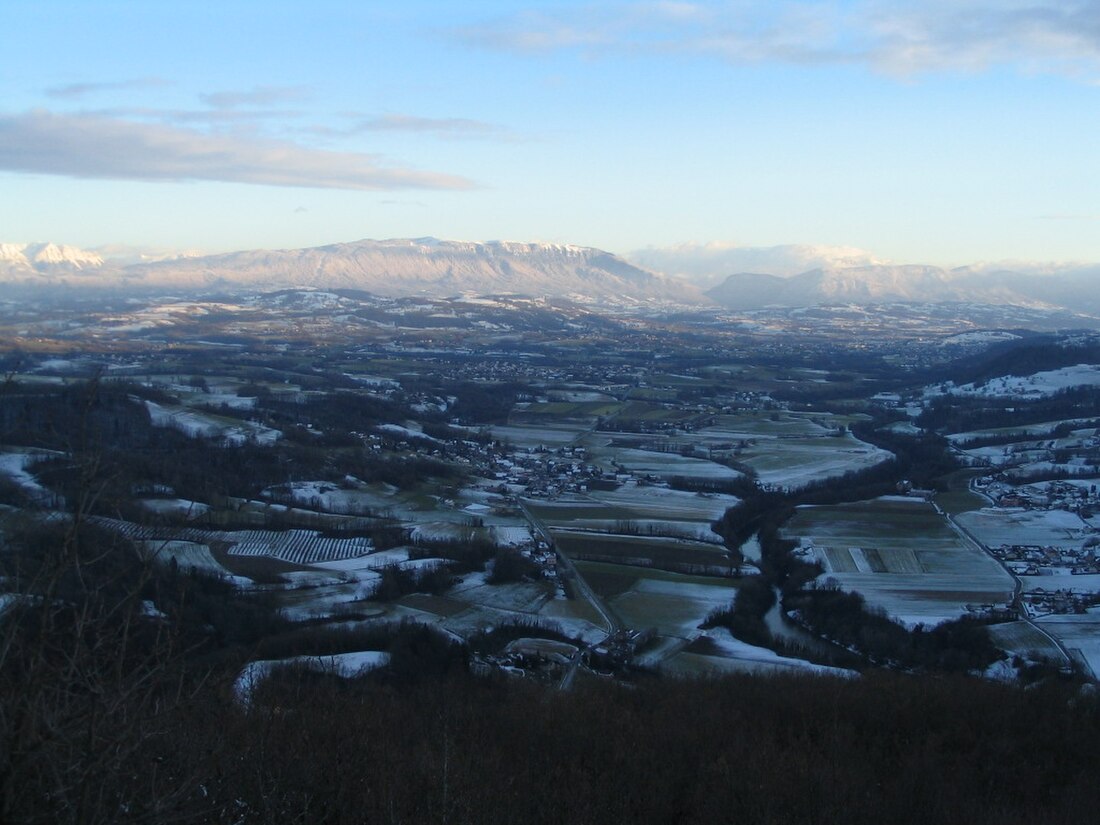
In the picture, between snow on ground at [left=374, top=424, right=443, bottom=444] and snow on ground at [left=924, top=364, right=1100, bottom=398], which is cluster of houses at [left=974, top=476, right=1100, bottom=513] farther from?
snow on ground at [left=924, top=364, right=1100, bottom=398]

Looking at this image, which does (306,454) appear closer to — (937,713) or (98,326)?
(937,713)

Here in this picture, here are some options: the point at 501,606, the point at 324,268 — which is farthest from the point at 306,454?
the point at 324,268

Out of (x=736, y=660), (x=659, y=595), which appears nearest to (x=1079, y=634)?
(x=736, y=660)

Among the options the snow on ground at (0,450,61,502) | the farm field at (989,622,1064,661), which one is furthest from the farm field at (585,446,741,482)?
the snow on ground at (0,450,61,502)

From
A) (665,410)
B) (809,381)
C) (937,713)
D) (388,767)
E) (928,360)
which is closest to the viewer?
(388,767)

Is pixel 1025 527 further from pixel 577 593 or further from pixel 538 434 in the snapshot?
pixel 538 434

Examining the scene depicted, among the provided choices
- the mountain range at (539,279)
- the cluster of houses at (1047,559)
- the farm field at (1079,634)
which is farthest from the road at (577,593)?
the mountain range at (539,279)
